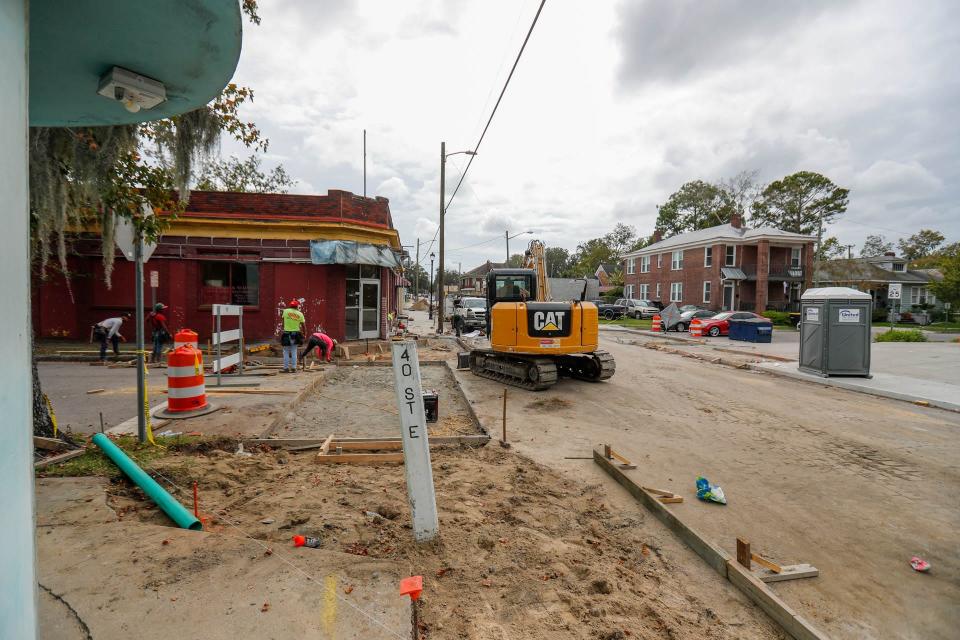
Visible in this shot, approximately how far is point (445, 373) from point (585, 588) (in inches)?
384

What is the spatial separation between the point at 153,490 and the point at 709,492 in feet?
17.4

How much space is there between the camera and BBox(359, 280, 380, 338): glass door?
17594 mm

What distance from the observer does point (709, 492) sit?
192 inches

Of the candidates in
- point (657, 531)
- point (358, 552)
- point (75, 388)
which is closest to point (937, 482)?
point (657, 531)

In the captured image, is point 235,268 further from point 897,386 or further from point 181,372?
point 897,386

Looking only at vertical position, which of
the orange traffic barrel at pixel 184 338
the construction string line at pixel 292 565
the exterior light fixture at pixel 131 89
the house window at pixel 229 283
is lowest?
the construction string line at pixel 292 565

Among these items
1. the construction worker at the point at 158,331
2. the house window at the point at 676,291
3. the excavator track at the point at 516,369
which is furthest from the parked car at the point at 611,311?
the construction worker at the point at 158,331

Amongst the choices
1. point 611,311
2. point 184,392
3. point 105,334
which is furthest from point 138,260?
point 611,311

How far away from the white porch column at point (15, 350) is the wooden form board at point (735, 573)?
3.78 metres

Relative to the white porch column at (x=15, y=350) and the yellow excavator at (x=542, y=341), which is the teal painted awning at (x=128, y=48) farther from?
the yellow excavator at (x=542, y=341)

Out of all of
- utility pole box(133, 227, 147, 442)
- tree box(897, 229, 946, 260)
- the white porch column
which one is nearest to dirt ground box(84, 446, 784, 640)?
utility pole box(133, 227, 147, 442)

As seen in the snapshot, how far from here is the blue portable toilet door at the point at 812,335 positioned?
1239 cm

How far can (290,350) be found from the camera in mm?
12102

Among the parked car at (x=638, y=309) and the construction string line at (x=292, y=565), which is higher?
the parked car at (x=638, y=309)
